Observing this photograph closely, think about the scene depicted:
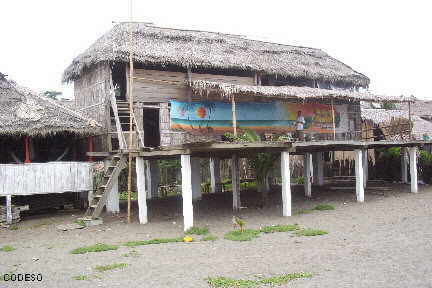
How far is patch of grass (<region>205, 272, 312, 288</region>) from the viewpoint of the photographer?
625 centimetres

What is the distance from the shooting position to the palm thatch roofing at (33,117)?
13.4 m

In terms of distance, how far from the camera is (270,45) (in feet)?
62.2

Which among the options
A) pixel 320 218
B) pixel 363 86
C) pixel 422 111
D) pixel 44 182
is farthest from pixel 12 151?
pixel 422 111

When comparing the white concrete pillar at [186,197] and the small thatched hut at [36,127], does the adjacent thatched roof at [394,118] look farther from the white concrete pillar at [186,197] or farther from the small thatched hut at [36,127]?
the small thatched hut at [36,127]

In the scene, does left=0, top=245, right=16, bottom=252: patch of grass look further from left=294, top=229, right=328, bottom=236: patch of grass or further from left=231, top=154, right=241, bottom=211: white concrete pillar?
left=231, top=154, right=241, bottom=211: white concrete pillar

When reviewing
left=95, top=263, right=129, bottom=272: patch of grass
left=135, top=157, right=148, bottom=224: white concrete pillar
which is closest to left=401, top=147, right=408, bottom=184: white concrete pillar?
left=135, top=157, right=148, bottom=224: white concrete pillar

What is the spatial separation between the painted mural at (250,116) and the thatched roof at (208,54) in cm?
134

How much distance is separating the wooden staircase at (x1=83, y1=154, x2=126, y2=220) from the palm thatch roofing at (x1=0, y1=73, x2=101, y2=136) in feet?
6.04

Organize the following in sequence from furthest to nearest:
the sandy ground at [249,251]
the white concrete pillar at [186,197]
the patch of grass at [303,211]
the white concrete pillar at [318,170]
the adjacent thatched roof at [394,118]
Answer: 1. the adjacent thatched roof at [394,118]
2. the white concrete pillar at [318,170]
3. the patch of grass at [303,211]
4. the white concrete pillar at [186,197]
5. the sandy ground at [249,251]

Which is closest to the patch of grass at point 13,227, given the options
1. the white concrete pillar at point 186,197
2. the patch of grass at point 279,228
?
the white concrete pillar at point 186,197

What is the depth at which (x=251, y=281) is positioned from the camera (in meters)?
6.42

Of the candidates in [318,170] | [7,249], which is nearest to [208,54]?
[7,249]

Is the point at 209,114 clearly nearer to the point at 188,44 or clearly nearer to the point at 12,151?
the point at 188,44

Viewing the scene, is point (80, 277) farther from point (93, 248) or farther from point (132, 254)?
point (93, 248)
